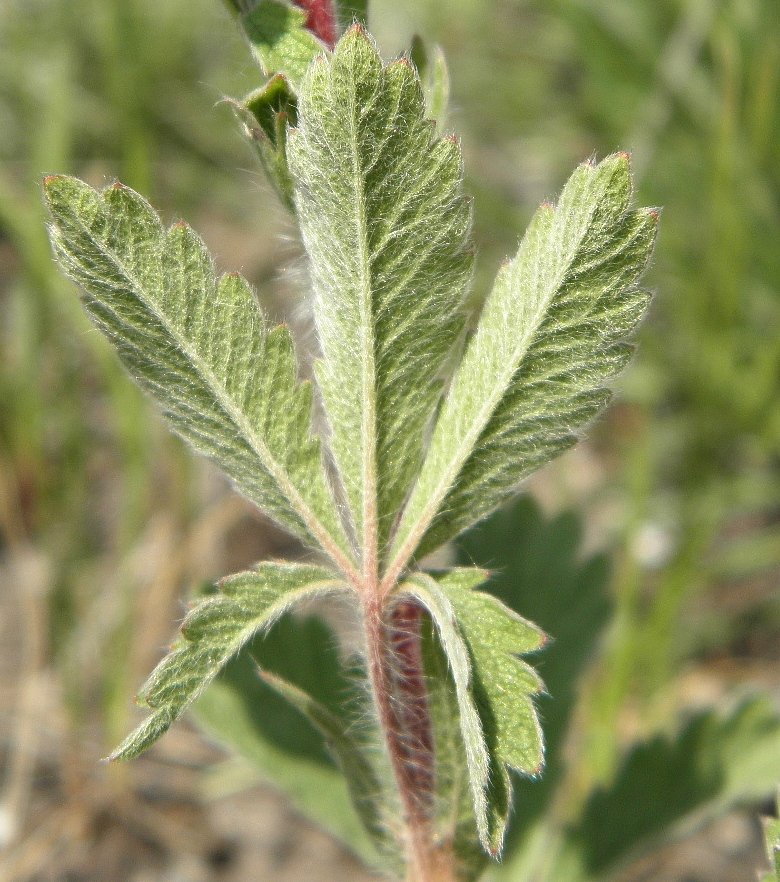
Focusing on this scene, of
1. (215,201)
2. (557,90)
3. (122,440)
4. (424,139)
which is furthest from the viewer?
(557,90)

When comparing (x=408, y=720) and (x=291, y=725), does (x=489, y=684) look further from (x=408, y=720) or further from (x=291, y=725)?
(x=291, y=725)

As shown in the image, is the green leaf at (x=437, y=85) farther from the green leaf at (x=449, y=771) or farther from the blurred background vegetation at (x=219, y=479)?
the blurred background vegetation at (x=219, y=479)

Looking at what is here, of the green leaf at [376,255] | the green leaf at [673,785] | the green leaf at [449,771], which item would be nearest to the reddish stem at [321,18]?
the green leaf at [376,255]

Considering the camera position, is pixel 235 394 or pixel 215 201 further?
pixel 215 201

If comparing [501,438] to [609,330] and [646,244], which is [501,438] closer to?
[609,330]

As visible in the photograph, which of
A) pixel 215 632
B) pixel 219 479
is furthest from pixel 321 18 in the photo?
pixel 219 479

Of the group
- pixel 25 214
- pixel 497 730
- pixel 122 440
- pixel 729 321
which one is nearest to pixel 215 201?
pixel 25 214
